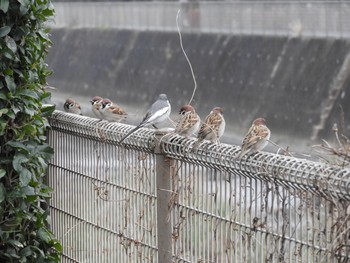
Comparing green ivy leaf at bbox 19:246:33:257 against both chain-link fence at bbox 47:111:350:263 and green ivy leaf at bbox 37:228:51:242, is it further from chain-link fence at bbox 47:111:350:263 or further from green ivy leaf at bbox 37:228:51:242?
chain-link fence at bbox 47:111:350:263

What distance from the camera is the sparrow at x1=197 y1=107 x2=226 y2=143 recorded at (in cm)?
616

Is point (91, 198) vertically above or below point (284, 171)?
below

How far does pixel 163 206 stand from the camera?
20.1 feet

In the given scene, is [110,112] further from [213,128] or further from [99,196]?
[213,128]

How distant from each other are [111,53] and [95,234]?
3920 cm

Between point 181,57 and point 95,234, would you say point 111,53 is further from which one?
point 95,234

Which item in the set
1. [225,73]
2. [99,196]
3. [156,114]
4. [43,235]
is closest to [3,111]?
[99,196]

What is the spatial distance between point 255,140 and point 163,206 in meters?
0.84

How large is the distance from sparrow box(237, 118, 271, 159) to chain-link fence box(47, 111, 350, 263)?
0.25ft

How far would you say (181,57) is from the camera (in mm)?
39875

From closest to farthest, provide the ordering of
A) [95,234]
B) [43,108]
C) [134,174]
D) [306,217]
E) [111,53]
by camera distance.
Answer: [306,217] < [134,174] < [95,234] < [43,108] < [111,53]

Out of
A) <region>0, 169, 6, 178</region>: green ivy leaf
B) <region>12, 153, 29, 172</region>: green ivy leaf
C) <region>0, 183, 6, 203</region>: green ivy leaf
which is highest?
<region>12, 153, 29, 172</region>: green ivy leaf

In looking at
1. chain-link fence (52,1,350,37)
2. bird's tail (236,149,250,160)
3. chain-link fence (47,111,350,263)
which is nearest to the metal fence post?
chain-link fence (47,111,350,263)

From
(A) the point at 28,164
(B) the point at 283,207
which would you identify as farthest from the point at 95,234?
(B) the point at 283,207
